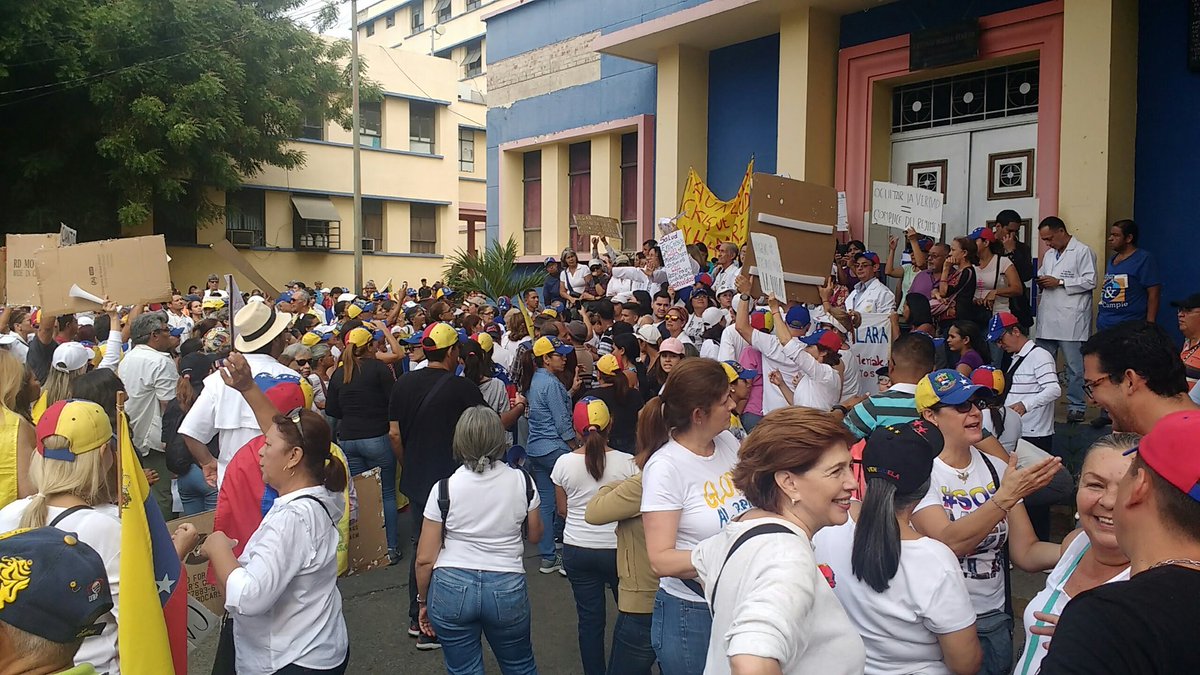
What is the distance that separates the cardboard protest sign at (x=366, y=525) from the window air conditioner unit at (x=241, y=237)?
25.7 m

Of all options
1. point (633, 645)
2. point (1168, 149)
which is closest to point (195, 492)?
point (633, 645)

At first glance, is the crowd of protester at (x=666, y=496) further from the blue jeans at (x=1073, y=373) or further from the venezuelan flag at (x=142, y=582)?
the venezuelan flag at (x=142, y=582)

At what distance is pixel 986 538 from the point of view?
3.44 meters

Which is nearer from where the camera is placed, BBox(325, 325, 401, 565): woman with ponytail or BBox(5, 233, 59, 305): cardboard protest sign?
BBox(325, 325, 401, 565): woman with ponytail

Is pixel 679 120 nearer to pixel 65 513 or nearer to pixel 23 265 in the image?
pixel 23 265

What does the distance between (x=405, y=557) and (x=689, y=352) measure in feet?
10.5

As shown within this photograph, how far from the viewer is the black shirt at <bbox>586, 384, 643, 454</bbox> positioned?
590 cm

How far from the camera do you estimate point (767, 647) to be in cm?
194

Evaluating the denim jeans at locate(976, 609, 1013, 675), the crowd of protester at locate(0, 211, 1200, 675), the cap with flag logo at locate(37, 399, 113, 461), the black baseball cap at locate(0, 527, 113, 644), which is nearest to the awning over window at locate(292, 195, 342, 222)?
the crowd of protester at locate(0, 211, 1200, 675)

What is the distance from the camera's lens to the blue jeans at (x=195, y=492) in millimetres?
6102

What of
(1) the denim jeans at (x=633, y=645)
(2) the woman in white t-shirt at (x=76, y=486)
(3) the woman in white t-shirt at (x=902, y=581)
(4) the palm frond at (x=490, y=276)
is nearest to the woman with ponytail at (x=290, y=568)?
(2) the woman in white t-shirt at (x=76, y=486)

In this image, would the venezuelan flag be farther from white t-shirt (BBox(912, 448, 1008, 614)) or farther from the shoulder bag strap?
white t-shirt (BBox(912, 448, 1008, 614))

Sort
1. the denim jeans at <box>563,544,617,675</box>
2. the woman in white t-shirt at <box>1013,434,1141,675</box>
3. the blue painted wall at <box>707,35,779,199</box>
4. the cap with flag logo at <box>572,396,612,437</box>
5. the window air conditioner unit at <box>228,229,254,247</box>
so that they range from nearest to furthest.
A: 1. the woman in white t-shirt at <box>1013,434,1141,675</box>
2. the denim jeans at <box>563,544,617,675</box>
3. the cap with flag logo at <box>572,396,612,437</box>
4. the blue painted wall at <box>707,35,779,199</box>
5. the window air conditioner unit at <box>228,229,254,247</box>

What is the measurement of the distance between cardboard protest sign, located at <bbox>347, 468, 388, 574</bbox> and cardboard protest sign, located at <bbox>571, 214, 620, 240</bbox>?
31.8ft
